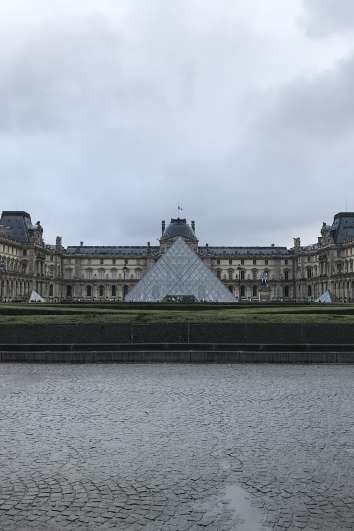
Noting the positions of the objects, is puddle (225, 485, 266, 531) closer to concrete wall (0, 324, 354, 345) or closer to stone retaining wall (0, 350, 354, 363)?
stone retaining wall (0, 350, 354, 363)

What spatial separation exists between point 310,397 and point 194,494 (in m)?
5.24

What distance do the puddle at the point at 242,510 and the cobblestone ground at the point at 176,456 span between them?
0.03 ft

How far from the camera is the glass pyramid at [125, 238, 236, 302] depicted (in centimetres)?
4277

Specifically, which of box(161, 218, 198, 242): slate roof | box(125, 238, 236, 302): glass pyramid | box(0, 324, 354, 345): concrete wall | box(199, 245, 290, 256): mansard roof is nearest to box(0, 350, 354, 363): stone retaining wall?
box(0, 324, 354, 345): concrete wall

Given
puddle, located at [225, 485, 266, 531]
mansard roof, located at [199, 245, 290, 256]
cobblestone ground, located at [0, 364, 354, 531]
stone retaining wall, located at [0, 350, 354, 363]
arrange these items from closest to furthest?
puddle, located at [225, 485, 266, 531], cobblestone ground, located at [0, 364, 354, 531], stone retaining wall, located at [0, 350, 354, 363], mansard roof, located at [199, 245, 290, 256]

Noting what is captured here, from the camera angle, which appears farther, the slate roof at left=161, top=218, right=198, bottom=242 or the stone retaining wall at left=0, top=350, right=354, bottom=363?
the slate roof at left=161, top=218, right=198, bottom=242

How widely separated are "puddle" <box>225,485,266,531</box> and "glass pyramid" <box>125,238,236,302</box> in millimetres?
36039

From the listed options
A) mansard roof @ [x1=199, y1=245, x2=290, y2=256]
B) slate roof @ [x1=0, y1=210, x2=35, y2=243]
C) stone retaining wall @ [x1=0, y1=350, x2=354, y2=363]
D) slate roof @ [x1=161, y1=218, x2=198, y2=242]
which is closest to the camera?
stone retaining wall @ [x1=0, y1=350, x2=354, y2=363]

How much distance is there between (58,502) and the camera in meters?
5.06

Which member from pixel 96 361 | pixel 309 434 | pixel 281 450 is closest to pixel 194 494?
pixel 281 450

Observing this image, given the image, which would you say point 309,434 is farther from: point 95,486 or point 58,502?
point 58,502

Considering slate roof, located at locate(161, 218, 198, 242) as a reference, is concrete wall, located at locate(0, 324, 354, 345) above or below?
below

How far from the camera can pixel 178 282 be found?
44812 mm

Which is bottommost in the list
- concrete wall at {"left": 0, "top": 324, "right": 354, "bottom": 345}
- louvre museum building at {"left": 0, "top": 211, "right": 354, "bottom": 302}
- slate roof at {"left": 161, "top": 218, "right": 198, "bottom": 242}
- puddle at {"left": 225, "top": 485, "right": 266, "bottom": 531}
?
puddle at {"left": 225, "top": 485, "right": 266, "bottom": 531}
